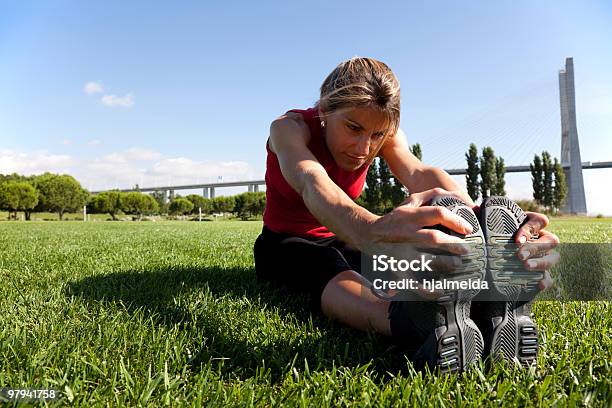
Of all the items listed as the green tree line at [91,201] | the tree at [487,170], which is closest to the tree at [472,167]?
the tree at [487,170]

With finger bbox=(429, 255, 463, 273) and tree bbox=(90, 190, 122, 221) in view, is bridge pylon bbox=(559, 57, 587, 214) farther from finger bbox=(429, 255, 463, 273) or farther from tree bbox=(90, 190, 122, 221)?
tree bbox=(90, 190, 122, 221)

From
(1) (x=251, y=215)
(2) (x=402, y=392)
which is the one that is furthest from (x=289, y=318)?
(1) (x=251, y=215)

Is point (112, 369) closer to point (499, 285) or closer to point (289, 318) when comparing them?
point (289, 318)

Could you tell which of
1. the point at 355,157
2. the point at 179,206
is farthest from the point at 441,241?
the point at 179,206

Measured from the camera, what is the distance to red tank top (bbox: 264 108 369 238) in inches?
94.5

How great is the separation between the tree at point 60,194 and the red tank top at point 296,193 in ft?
220

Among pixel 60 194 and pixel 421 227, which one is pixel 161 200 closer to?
pixel 60 194

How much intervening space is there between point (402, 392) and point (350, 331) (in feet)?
2.22

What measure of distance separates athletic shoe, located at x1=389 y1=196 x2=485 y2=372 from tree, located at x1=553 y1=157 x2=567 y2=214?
59.6m

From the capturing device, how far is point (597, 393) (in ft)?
4.33

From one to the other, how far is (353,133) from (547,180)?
59755 millimetres

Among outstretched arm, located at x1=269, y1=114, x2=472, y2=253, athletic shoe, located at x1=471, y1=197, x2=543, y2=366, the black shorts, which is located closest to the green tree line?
the black shorts

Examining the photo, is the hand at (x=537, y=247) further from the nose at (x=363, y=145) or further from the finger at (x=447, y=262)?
the nose at (x=363, y=145)

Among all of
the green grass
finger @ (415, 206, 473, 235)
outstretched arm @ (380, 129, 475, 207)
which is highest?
outstretched arm @ (380, 129, 475, 207)
